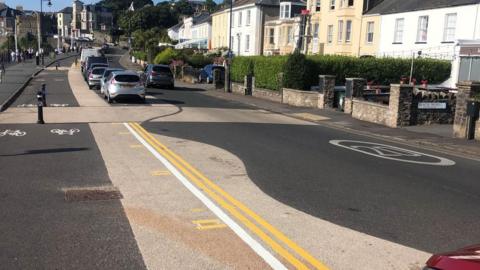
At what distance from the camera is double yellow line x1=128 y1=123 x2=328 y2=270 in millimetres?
5893

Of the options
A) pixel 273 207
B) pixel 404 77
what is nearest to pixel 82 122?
pixel 273 207

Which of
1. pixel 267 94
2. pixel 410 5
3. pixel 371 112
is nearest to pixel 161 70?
pixel 267 94

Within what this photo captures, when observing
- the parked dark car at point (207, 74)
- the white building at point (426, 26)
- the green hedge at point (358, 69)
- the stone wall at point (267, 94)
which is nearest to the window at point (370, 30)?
the white building at point (426, 26)

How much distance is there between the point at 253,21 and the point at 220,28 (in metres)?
13.6

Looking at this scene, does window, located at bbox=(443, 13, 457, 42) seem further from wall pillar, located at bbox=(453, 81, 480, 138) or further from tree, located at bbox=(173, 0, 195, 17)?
tree, located at bbox=(173, 0, 195, 17)

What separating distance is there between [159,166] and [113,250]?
4865 mm

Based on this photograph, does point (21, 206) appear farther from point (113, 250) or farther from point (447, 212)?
point (447, 212)

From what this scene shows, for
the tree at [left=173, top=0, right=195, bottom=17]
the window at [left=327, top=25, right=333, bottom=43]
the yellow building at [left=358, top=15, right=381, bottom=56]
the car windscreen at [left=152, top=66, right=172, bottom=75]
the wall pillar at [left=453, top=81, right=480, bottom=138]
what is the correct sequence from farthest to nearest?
the tree at [left=173, top=0, right=195, bottom=17]
the window at [left=327, top=25, right=333, bottom=43]
the yellow building at [left=358, top=15, right=381, bottom=56]
the car windscreen at [left=152, top=66, right=172, bottom=75]
the wall pillar at [left=453, top=81, right=480, bottom=138]

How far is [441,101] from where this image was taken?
832 inches

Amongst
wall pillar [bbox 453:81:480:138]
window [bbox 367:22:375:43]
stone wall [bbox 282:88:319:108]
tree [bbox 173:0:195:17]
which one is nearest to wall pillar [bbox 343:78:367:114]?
stone wall [bbox 282:88:319:108]

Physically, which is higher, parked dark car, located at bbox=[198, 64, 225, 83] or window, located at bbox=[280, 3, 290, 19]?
window, located at bbox=[280, 3, 290, 19]

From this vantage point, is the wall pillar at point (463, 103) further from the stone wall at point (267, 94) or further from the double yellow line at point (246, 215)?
the stone wall at point (267, 94)

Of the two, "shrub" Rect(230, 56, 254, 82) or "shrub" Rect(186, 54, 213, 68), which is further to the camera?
"shrub" Rect(186, 54, 213, 68)

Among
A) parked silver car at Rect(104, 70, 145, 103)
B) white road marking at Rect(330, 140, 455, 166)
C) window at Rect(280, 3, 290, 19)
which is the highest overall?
window at Rect(280, 3, 290, 19)
